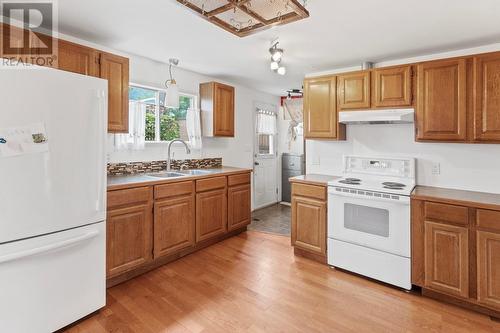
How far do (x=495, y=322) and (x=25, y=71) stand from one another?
12.1ft

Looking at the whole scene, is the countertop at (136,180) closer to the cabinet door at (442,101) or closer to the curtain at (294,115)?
the cabinet door at (442,101)

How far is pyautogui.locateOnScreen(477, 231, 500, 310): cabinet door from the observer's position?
2.06 metres

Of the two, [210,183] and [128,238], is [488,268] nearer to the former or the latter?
[210,183]

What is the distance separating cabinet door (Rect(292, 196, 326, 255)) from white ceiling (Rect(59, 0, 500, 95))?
169 centimetres

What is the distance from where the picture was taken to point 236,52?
304 cm

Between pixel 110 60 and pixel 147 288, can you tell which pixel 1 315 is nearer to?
pixel 147 288

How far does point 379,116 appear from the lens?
276 centimetres

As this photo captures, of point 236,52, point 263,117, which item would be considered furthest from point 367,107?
point 263,117

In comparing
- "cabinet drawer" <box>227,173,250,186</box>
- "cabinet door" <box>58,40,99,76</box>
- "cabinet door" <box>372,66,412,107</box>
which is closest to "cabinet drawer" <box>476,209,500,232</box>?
"cabinet door" <box>372,66,412,107</box>

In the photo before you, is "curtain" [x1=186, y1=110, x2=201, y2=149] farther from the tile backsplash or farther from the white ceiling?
the white ceiling

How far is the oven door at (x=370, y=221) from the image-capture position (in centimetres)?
248

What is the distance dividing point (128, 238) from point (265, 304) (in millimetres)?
1386

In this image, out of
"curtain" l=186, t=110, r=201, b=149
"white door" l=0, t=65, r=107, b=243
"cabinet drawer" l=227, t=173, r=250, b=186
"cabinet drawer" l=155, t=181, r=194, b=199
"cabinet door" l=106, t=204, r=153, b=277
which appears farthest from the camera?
"curtain" l=186, t=110, r=201, b=149

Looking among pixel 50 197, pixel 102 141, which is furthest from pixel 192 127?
pixel 50 197
